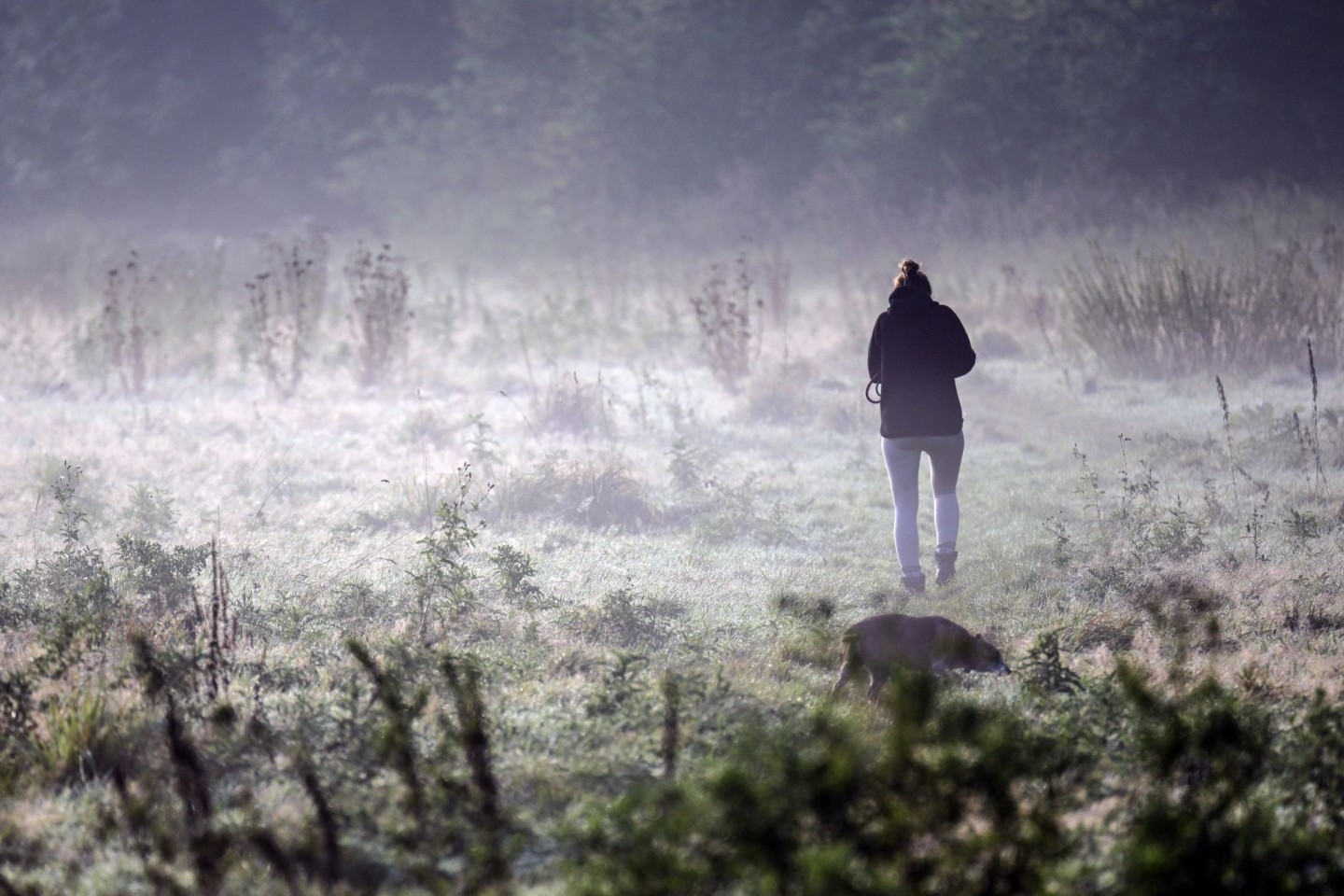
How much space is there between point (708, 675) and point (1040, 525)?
3522 mm

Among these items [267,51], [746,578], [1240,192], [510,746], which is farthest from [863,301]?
[267,51]

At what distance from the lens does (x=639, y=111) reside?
25422 mm

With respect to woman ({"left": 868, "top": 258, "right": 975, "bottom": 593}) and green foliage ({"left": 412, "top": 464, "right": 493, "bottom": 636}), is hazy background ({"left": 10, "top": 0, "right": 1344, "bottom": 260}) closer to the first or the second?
woman ({"left": 868, "top": 258, "right": 975, "bottom": 593})

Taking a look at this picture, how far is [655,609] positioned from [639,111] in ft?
70.8

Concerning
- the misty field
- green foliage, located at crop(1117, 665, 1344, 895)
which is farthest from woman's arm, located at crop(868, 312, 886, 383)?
green foliage, located at crop(1117, 665, 1344, 895)

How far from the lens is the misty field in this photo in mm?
2824

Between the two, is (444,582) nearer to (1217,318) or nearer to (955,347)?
(955,347)

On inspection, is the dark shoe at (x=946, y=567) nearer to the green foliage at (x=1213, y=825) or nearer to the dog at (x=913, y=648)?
the dog at (x=913, y=648)

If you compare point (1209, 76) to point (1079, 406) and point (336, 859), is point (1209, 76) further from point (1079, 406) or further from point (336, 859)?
point (336, 859)

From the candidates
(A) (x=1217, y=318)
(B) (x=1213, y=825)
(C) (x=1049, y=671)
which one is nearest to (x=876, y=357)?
(C) (x=1049, y=671)

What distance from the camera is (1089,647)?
4.99 m

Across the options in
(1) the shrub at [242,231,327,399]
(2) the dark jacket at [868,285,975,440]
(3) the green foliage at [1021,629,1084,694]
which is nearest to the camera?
(3) the green foliage at [1021,629,1084,694]

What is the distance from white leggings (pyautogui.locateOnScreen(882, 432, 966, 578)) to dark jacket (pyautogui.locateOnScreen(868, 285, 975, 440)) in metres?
0.11

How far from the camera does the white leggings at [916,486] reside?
6.09 m
